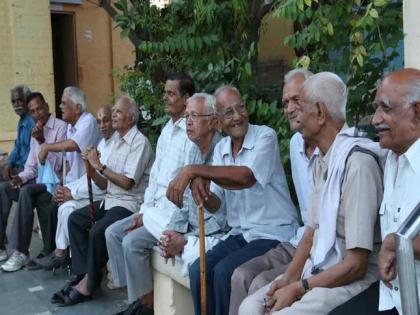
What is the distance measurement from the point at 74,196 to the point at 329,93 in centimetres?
303

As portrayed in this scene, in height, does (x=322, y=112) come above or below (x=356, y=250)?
above

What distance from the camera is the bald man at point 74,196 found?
16.0 ft

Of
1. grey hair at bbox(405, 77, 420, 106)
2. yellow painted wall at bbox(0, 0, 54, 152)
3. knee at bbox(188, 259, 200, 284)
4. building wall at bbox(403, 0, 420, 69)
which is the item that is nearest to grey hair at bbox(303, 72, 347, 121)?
grey hair at bbox(405, 77, 420, 106)

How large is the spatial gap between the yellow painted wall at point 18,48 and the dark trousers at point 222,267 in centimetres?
620

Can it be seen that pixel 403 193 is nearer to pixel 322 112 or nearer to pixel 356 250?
pixel 356 250

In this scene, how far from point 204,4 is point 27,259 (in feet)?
9.86

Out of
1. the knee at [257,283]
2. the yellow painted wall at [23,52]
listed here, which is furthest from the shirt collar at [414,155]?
the yellow painted wall at [23,52]

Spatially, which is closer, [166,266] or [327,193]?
[327,193]

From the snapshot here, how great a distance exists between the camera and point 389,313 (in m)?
2.29

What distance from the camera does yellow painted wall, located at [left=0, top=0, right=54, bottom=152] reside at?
28.1 ft

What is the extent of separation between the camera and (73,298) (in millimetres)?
4477

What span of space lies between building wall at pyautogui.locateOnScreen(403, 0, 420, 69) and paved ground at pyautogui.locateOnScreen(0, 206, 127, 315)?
283cm

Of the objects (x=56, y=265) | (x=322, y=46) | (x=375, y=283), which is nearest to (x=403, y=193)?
(x=375, y=283)

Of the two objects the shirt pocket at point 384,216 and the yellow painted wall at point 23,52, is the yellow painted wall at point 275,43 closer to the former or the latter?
the yellow painted wall at point 23,52
